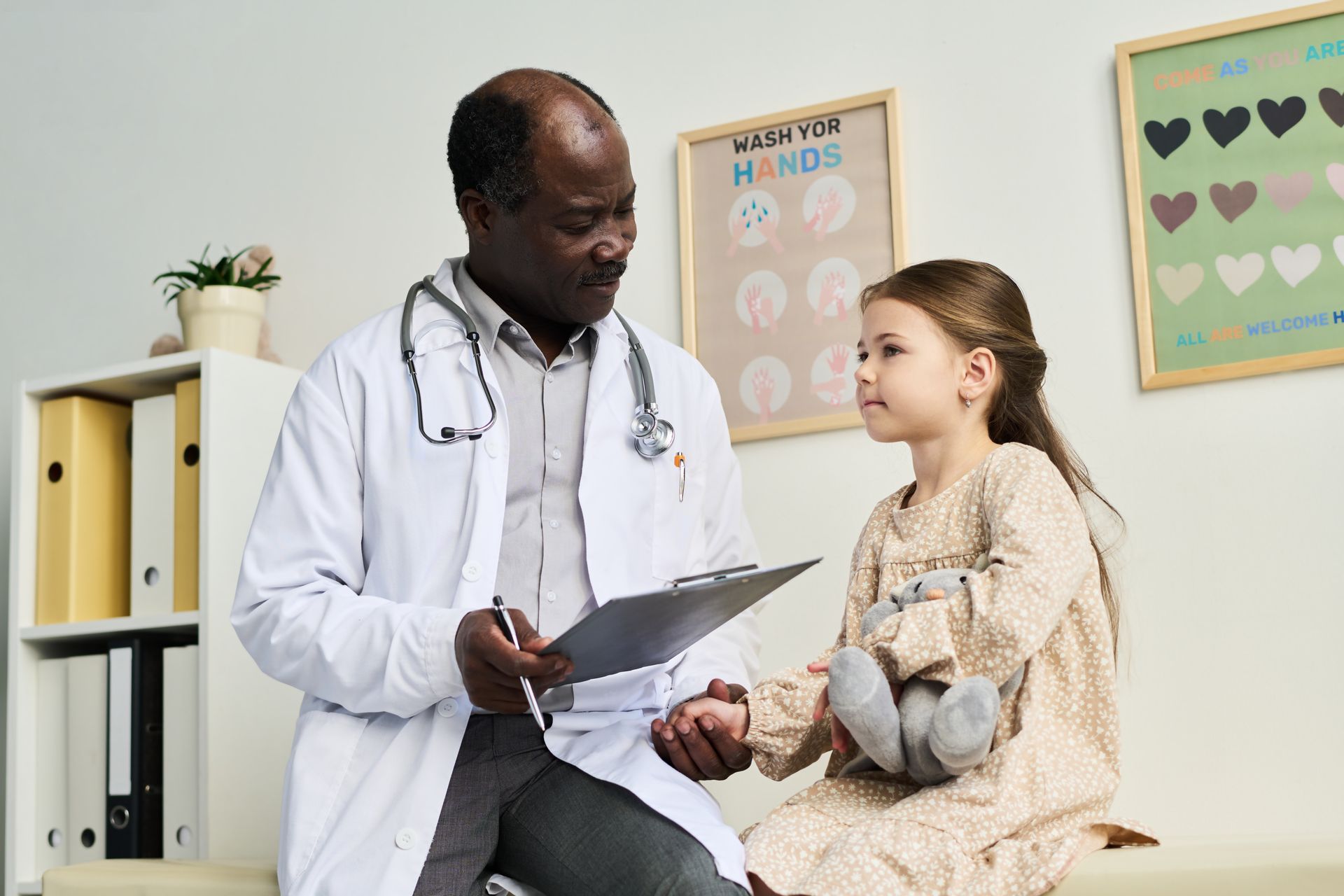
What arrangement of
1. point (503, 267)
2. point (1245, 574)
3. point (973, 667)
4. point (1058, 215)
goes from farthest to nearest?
1. point (1058, 215)
2. point (1245, 574)
3. point (503, 267)
4. point (973, 667)

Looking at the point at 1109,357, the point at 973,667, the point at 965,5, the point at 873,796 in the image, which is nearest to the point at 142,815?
the point at 873,796

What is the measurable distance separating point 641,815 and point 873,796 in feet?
0.80

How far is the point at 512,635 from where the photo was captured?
48.9 inches

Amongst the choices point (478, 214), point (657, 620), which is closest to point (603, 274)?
point (478, 214)

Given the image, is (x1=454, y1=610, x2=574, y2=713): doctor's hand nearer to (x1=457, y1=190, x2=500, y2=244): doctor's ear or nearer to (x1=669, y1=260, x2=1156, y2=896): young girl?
(x1=669, y1=260, x2=1156, y2=896): young girl

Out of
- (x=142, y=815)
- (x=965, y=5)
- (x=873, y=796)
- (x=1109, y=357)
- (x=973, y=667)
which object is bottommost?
(x=142, y=815)

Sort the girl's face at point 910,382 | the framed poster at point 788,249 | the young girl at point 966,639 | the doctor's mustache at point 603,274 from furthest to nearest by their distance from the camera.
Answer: the framed poster at point 788,249 → the doctor's mustache at point 603,274 → the girl's face at point 910,382 → the young girl at point 966,639

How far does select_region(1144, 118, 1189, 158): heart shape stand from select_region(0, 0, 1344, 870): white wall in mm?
60

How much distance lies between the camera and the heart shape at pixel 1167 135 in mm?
1825

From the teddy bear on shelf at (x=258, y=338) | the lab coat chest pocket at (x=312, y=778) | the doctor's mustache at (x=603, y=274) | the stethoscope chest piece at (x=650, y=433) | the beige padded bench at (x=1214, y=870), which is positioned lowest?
the beige padded bench at (x=1214, y=870)

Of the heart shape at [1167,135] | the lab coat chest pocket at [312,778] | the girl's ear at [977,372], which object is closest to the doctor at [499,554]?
the lab coat chest pocket at [312,778]

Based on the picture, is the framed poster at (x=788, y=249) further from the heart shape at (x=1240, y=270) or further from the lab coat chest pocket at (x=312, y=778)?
the lab coat chest pocket at (x=312, y=778)

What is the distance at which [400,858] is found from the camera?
1304mm

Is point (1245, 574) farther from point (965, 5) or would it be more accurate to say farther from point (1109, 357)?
point (965, 5)
